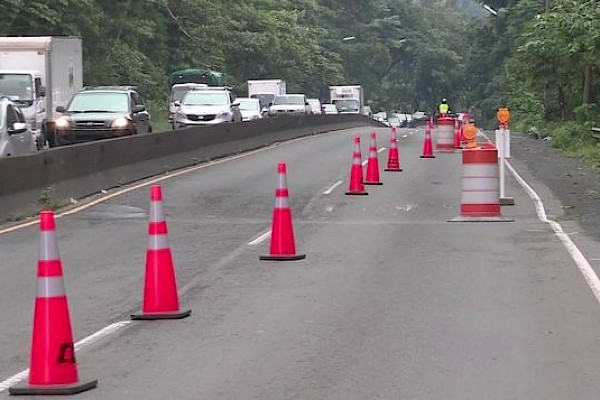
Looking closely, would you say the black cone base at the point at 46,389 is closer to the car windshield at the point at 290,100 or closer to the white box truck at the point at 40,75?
the white box truck at the point at 40,75

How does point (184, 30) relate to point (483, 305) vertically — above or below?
above

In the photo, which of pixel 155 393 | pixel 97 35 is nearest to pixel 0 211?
pixel 155 393

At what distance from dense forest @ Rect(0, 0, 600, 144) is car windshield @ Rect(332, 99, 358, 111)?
467cm

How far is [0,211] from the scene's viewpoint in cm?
1656

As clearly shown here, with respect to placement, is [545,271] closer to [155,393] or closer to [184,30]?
[155,393]

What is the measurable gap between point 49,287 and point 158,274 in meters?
2.24

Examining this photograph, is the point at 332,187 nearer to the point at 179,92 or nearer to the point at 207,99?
the point at 207,99

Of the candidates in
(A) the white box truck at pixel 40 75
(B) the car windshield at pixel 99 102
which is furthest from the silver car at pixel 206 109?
(B) the car windshield at pixel 99 102

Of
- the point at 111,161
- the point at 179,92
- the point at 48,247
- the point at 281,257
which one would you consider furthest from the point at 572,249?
the point at 179,92

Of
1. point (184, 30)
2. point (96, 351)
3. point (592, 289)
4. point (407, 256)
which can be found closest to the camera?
point (96, 351)

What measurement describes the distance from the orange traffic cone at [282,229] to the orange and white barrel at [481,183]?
13.9 ft

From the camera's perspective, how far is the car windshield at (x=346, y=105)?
73244 mm

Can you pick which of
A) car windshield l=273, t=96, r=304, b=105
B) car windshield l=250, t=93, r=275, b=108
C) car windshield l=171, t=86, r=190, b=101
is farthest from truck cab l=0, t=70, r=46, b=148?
car windshield l=250, t=93, r=275, b=108

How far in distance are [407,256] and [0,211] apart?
663 centimetres
